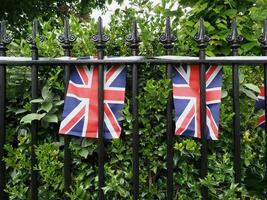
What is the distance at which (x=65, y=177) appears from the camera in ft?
7.75

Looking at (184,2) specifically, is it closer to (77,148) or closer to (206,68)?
(206,68)

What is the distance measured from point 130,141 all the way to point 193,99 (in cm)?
47

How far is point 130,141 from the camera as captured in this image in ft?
7.92

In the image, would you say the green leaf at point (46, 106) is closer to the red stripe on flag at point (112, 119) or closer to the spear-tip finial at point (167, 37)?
the red stripe on flag at point (112, 119)

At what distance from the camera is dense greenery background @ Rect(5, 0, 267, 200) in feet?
7.64

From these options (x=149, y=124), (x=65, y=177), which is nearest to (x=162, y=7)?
(x=149, y=124)

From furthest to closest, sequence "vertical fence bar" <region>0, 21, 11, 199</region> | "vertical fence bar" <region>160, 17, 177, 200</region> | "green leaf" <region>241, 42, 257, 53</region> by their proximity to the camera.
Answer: "green leaf" <region>241, 42, 257, 53</region>
"vertical fence bar" <region>0, 21, 11, 199</region>
"vertical fence bar" <region>160, 17, 177, 200</region>

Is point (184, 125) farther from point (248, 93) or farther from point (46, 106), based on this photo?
point (46, 106)

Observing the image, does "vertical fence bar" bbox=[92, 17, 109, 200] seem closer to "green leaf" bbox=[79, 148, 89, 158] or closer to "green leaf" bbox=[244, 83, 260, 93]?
"green leaf" bbox=[79, 148, 89, 158]

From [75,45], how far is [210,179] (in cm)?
121

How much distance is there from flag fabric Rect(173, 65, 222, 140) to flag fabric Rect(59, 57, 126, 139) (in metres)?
0.34

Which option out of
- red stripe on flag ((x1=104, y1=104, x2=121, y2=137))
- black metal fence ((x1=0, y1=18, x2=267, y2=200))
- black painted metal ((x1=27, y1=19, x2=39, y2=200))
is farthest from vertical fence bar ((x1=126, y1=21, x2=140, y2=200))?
black painted metal ((x1=27, y1=19, x2=39, y2=200))

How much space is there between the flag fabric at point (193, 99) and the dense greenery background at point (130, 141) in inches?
2.6

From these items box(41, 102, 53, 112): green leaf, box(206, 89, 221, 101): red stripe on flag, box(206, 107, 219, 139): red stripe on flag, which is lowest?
box(206, 107, 219, 139): red stripe on flag
